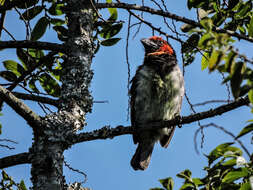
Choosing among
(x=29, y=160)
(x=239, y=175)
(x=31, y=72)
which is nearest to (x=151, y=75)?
(x=31, y=72)

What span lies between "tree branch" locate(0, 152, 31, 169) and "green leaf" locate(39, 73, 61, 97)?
878 millimetres

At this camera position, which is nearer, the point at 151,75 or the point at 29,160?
the point at 29,160

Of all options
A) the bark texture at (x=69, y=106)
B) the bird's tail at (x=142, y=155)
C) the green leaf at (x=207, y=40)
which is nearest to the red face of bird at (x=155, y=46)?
the bird's tail at (x=142, y=155)

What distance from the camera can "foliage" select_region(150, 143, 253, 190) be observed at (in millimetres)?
1549

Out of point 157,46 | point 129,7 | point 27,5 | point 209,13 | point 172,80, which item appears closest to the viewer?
point 209,13

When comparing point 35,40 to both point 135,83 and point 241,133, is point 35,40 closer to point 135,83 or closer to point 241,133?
point 135,83

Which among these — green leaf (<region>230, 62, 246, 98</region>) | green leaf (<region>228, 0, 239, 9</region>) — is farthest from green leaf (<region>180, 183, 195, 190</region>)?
green leaf (<region>228, 0, 239, 9</region>)

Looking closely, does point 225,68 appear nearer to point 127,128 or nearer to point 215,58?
point 215,58

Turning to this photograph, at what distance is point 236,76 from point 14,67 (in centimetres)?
217

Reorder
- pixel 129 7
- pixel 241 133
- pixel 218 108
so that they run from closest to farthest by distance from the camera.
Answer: pixel 241 133, pixel 218 108, pixel 129 7

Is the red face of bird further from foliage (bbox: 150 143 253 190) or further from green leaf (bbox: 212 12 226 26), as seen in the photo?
foliage (bbox: 150 143 253 190)

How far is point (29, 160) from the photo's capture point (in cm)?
232

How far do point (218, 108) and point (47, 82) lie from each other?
1.53 m

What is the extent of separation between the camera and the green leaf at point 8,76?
298 centimetres
